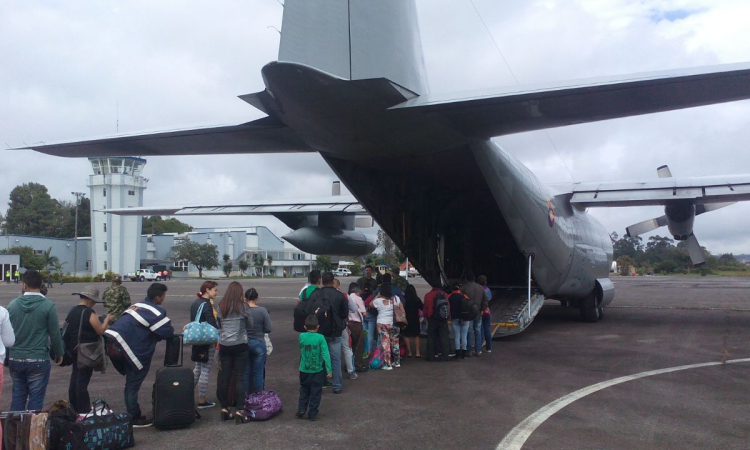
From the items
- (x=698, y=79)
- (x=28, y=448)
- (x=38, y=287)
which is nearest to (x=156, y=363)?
(x=38, y=287)

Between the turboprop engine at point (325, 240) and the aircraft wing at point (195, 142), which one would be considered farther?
the turboprop engine at point (325, 240)

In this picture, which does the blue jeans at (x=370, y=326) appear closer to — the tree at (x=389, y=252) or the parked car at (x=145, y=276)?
the tree at (x=389, y=252)

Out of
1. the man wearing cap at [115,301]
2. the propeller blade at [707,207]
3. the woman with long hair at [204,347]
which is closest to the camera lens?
the woman with long hair at [204,347]

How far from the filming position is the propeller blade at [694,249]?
1645cm

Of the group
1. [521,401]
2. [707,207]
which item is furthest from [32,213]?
[521,401]

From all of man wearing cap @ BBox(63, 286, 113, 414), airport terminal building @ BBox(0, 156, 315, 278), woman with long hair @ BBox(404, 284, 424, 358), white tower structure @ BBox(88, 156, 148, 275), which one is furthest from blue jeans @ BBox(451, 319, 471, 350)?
white tower structure @ BBox(88, 156, 148, 275)

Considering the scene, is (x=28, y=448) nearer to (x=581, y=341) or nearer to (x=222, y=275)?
(x=581, y=341)

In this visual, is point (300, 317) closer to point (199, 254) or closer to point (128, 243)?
point (128, 243)

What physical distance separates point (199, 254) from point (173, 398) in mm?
61609

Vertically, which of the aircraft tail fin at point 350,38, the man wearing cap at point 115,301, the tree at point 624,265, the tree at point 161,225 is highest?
the tree at point 161,225

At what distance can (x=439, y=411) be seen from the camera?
6301 mm

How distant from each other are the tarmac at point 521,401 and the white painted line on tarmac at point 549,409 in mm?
13

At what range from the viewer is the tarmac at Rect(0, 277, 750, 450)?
5289 millimetres

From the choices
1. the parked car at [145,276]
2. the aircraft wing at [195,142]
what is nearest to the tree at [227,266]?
the parked car at [145,276]
